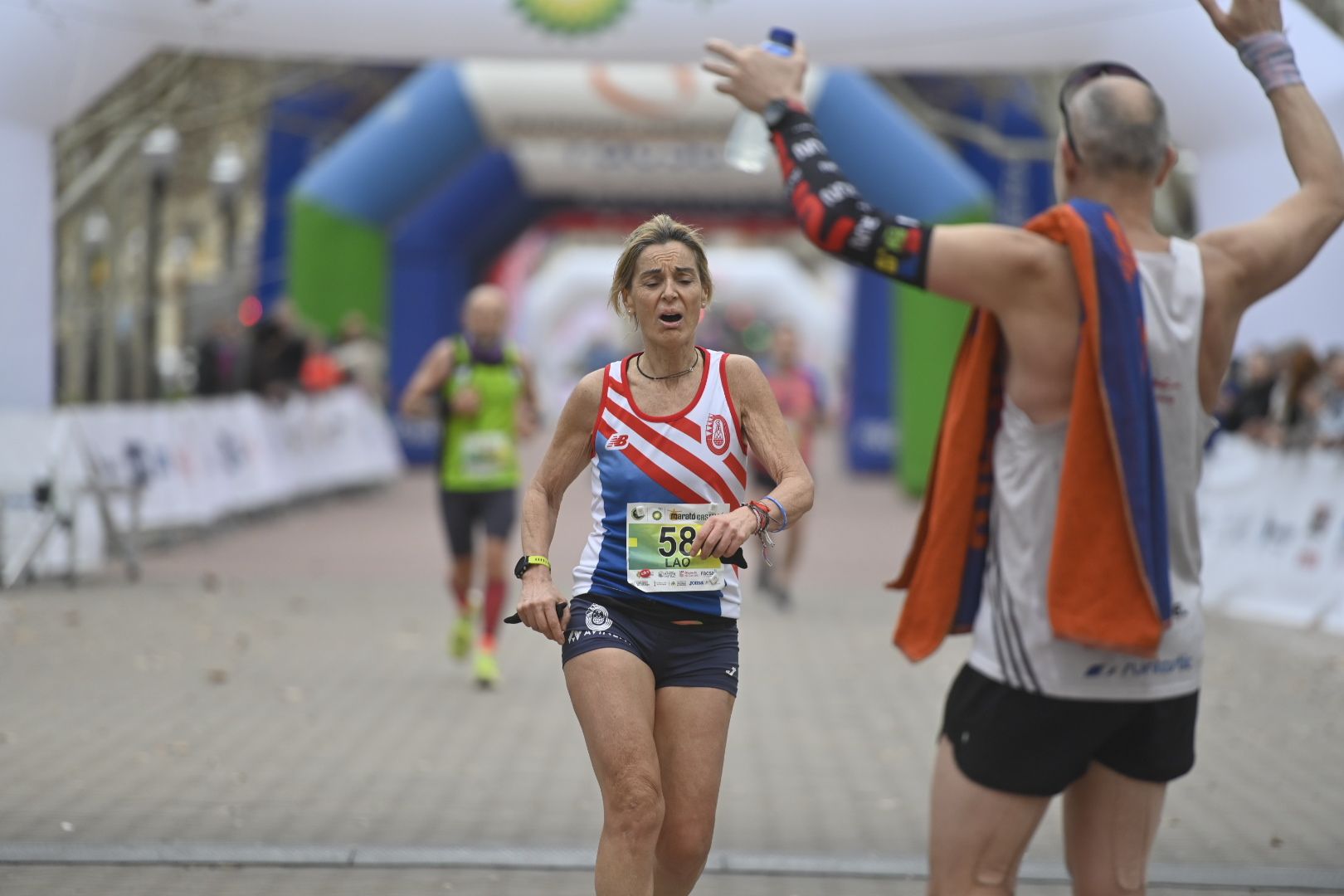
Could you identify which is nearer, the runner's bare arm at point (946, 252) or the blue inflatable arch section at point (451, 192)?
the runner's bare arm at point (946, 252)

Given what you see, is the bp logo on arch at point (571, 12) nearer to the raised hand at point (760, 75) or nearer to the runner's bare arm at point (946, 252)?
the raised hand at point (760, 75)

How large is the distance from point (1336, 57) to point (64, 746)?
21.7 ft

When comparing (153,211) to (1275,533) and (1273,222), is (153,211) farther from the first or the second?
(1273,222)

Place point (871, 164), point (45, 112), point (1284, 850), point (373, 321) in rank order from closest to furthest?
point (1284, 850)
point (45, 112)
point (871, 164)
point (373, 321)

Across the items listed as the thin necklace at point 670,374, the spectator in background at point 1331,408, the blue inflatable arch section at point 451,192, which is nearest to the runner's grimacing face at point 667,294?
the thin necklace at point 670,374

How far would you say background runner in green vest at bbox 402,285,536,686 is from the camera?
8.89m

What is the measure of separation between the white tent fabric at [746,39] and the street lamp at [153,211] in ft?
27.9

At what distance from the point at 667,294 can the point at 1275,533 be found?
8.95 meters

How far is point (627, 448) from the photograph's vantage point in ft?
13.4

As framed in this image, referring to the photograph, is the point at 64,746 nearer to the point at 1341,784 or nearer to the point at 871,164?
the point at 1341,784

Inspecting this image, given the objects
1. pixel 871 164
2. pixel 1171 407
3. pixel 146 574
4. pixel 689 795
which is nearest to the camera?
pixel 1171 407

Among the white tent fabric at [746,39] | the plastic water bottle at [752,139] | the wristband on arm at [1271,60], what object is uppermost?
the white tent fabric at [746,39]

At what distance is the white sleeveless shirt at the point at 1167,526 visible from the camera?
329 centimetres

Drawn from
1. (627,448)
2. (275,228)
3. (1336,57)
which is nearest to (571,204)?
(275,228)
